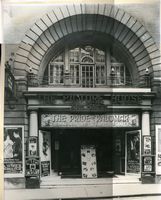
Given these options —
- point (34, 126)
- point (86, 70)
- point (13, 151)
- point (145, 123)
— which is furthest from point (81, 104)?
point (13, 151)

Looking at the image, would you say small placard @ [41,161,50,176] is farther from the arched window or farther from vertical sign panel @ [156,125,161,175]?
vertical sign panel @ [156,125,161,175]

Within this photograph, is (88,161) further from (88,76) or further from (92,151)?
(88,76)

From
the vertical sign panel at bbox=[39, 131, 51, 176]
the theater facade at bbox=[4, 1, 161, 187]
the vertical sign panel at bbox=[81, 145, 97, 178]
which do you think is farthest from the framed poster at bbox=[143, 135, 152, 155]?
the vertical sign panel at bbox=[39, 131, 51, 176]

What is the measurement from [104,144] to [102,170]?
177mm

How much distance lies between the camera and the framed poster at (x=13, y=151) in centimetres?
260

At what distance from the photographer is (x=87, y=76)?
267 cm

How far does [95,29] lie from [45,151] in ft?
3.02

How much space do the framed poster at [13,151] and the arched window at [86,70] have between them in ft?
1.36

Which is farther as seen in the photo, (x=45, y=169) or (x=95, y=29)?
(x=95, y=29)

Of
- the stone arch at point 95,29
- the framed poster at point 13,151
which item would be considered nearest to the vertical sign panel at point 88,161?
the framed poster at point 13,151

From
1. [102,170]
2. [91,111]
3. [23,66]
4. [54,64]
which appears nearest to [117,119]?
[91,111]

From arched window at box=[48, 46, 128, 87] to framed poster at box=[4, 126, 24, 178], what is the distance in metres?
0.42

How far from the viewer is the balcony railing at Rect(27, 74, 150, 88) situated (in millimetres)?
2650

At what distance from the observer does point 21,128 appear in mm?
2625
